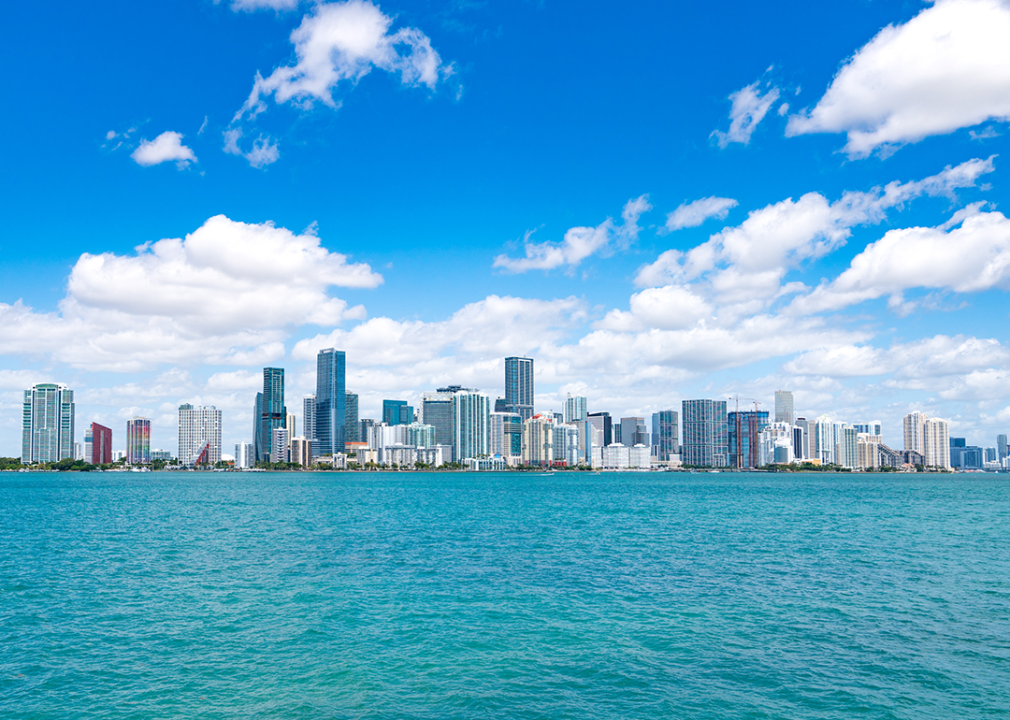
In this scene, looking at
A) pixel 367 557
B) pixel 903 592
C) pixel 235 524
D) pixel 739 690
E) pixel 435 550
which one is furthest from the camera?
pixel 235 524

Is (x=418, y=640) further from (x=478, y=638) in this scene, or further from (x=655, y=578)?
(x=655, y=578)

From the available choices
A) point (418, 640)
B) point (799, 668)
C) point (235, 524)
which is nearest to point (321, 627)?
point (418, 640)

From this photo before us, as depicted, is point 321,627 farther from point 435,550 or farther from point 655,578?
point 435,550

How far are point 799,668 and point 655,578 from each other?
17.5m

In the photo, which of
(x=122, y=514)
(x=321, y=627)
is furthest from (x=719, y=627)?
(x=122, y=514)

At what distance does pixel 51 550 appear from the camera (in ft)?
187

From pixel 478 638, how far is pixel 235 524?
184 feet

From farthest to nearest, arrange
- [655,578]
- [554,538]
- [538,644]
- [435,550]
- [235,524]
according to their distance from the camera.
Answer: [235,524], [554,538], [435,550], [655,578], [538,644]

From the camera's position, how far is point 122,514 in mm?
94000

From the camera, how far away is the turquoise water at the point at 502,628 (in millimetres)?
23688

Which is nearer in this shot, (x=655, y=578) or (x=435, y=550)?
(x=655, y=578)

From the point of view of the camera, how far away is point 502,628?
3216cm

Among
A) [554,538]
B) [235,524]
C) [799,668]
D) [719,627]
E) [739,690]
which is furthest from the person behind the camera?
[235,524]

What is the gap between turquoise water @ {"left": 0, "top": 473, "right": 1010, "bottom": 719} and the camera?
23.7m
